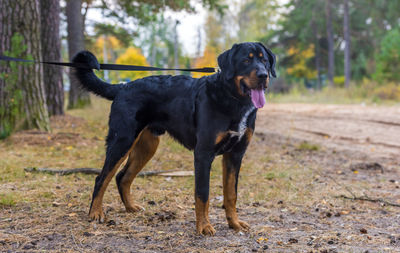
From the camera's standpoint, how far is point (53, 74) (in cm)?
1057

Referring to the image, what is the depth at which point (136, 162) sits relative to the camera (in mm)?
4359

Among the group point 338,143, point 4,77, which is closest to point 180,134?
point 4,77

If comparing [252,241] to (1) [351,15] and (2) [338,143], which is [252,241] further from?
(1) [351,15]

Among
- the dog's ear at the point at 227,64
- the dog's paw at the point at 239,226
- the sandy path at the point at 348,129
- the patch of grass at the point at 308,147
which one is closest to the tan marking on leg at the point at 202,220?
the dog's paw at the point at 239,226

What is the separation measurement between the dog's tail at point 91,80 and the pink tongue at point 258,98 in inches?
62.0

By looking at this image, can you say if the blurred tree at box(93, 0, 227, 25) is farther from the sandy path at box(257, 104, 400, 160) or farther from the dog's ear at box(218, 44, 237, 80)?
the dog's ear at box(218, 44, 237, 80)

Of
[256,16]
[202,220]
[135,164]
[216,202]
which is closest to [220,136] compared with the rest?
[202,220]

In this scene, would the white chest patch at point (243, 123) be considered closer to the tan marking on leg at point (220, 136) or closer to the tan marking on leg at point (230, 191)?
the tan marking on leg at point (220, 136)

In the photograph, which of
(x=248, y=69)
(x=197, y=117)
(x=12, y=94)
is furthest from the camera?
(x=12, y=94)

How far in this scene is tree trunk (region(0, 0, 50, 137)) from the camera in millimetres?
7230

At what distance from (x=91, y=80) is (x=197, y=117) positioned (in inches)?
52.9

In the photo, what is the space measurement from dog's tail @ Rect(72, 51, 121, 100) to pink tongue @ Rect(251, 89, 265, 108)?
158 centimetres

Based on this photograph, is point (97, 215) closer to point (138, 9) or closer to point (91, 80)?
point (91, 80)

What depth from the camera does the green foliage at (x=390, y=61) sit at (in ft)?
79.9
